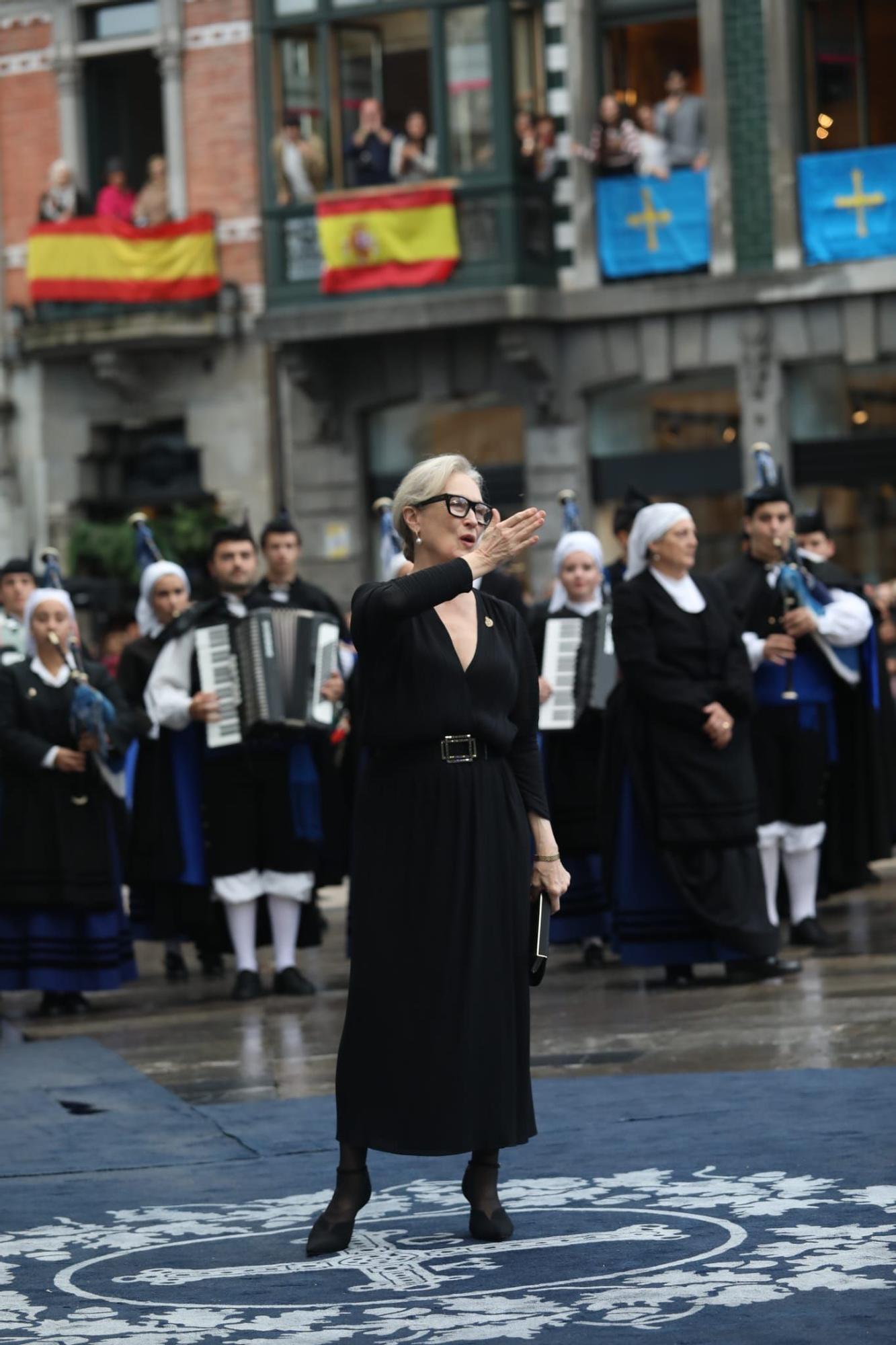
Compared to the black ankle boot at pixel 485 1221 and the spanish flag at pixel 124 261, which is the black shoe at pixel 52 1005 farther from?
the spanish flag at pixel 124 261

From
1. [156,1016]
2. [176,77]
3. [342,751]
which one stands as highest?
[176,77]

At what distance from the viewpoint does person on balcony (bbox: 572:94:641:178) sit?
24109mm

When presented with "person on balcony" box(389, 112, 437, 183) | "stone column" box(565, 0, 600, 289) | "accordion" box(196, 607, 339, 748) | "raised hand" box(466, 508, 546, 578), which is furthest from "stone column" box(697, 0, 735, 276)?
"raised hand" box(466, 508, 546, 578)

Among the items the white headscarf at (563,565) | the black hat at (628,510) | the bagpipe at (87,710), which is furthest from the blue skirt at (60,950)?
the black hat at (628,510)

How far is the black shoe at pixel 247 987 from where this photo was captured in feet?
39.2

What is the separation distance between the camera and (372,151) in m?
24.9

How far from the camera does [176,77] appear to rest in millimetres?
26391

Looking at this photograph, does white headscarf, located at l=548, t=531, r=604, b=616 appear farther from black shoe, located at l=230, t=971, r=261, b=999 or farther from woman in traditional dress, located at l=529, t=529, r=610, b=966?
black shoe, located at l=230, t=971, r=261, b=999

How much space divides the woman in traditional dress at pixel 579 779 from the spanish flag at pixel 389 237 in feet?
39.5

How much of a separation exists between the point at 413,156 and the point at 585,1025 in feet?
51.9

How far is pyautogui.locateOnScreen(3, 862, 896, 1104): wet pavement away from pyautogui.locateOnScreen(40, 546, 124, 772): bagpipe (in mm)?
1164

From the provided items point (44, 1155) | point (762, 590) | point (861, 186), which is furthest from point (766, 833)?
point (861, 186)

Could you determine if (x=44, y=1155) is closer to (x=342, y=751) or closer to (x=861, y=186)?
(x=342, y=751)

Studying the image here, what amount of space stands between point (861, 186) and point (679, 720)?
13337mm
